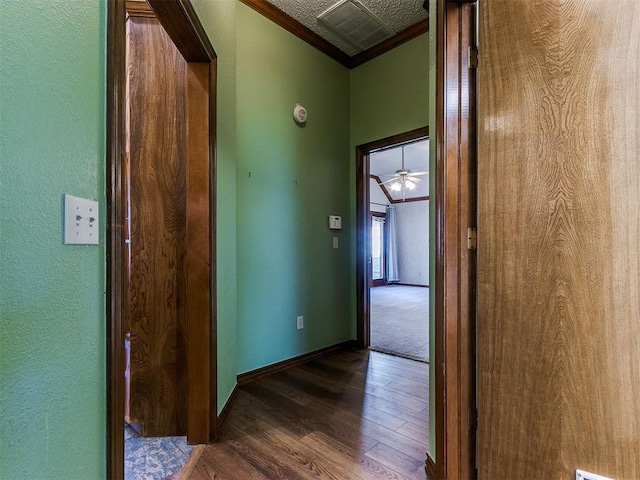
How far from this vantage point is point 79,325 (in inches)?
28.3

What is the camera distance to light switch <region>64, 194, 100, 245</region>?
67 centimetres

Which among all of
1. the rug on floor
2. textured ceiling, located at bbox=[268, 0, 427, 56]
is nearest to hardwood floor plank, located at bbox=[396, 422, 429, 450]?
the rug on floor

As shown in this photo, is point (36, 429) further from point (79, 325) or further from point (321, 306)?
point (321, 306)

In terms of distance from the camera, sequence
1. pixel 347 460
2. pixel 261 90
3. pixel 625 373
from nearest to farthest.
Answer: pixel 625 373 → pixel 347 460 → pixel 261 90

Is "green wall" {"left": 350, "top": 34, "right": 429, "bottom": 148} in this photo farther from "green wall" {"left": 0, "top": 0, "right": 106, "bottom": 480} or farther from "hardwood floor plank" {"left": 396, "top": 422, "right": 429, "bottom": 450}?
"green wall" {"left": 0, "top": 0, "right": 106, "bottom": 480}

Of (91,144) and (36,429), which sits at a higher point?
(91,144)

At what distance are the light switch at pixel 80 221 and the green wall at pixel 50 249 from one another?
0.02m

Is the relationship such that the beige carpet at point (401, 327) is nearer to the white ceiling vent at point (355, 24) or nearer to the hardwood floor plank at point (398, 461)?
the hardwood floor plank at point (398, 461)

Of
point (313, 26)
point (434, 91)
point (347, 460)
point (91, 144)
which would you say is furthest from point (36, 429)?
point (313, 26)

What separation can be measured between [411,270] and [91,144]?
29.1 feet

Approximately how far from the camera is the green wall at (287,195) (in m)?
2.34

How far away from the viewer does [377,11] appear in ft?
8.25

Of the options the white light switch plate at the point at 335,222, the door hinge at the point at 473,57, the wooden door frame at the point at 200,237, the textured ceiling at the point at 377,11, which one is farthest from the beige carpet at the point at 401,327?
the textured ceiling at the point at 377,11

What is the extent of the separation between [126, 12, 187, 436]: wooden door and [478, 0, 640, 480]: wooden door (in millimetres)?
1510
